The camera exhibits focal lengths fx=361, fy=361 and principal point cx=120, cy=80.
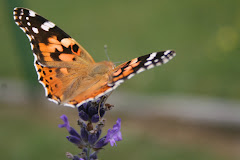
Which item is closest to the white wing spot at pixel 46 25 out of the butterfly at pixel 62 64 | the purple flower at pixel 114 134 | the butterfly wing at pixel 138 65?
the butterfly at pixel 62 64

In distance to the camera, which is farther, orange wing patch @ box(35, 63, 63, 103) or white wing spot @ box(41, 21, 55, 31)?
white wing spot @ box(41, 21, 55, 31)

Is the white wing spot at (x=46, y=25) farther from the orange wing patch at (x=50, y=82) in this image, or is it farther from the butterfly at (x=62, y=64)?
the orange wing patch at (x=50, y=82)

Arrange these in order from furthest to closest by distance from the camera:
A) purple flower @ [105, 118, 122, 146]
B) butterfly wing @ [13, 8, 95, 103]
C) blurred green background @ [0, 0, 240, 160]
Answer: blurred green background @ [0, 0, 240, 160] → butterfly wing @ [13, 8, 95, 103] → purple flower @ [105, 118, 122, 146]

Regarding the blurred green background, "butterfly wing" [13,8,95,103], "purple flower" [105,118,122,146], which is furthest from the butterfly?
the blurred green background

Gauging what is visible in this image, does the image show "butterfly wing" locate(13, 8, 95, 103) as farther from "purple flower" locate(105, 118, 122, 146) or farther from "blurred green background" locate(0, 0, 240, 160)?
"blurred green background" locate(0, 0, 240, 160)

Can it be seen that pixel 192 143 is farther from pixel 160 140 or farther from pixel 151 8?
pixel 151 8

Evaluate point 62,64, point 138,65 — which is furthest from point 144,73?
point 138,65

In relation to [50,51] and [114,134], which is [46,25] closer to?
[50,51]

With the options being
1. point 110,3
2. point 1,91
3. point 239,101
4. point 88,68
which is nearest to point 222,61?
point 239,101
